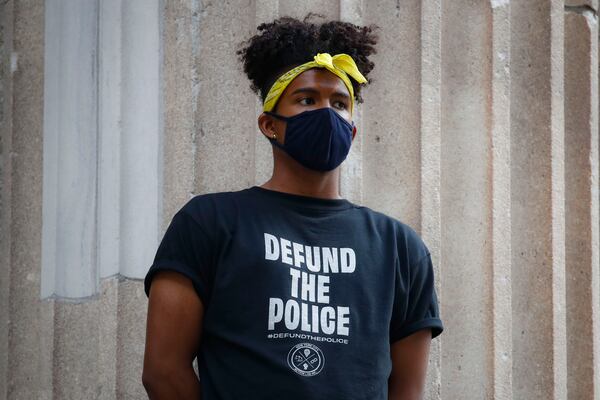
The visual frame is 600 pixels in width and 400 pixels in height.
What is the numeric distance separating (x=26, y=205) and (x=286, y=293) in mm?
1534

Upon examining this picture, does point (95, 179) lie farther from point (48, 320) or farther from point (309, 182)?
point (309, 182)

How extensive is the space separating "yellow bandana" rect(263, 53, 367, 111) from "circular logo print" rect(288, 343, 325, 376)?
0.81 metres

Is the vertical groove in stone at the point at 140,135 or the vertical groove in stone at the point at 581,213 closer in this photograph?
the vertical groove in stone at the point at 140,135

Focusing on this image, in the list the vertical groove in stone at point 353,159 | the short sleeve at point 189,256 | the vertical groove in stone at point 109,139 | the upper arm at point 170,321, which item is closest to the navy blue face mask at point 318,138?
the short sleeve at point 189,256

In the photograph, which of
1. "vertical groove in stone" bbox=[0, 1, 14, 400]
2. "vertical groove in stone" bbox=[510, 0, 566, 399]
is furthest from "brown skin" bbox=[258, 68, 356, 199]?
"vertical groove in stone" bbox=[510, 0, 566, 399]

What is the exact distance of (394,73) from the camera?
332 centimetres

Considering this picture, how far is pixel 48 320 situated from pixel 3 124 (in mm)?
884

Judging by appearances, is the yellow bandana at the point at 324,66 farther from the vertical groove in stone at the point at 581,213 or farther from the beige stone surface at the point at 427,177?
the vertical groove in stone at the point at 581,213

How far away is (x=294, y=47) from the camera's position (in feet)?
8.48

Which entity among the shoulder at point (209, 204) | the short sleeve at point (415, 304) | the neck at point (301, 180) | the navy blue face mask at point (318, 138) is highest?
the navy blue face mask at point (318, 138)

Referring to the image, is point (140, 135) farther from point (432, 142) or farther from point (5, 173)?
point (432, 142)

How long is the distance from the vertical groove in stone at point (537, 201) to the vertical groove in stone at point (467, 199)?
30 cm

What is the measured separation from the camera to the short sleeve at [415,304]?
241 centimetres

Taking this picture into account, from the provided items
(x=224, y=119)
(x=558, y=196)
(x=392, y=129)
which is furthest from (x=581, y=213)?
(x=224, y=119)
